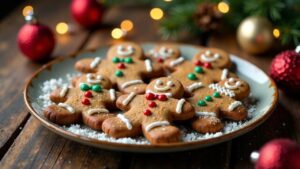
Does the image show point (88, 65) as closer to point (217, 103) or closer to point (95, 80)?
point (95, 80)

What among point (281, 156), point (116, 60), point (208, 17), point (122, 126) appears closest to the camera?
point (281, 156)

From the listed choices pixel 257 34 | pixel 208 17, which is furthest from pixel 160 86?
pixel 208 17

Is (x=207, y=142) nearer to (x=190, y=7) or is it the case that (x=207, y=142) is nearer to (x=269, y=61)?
(x=269, y=61)

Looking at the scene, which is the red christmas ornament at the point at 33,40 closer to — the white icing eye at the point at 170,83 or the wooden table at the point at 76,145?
the wooden table at the point at 76,145

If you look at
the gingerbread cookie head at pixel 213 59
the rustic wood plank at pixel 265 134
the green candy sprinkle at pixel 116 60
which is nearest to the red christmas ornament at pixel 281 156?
the rustic wood plank at pixel 265 134

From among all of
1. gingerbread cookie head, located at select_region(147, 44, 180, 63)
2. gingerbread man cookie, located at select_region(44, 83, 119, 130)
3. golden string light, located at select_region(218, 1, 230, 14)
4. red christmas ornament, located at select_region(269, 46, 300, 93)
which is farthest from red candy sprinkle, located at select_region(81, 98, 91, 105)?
golden string light, located at select_region(218, 1, 230, 14)

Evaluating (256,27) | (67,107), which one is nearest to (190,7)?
(256,27)
